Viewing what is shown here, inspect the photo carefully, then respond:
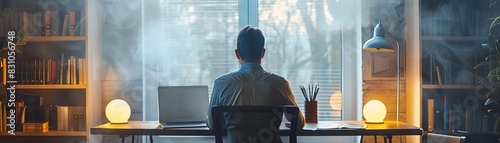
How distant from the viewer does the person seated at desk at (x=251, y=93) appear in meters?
1.73

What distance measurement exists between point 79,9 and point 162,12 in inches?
18.7

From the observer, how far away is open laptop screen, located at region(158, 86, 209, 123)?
2289mm

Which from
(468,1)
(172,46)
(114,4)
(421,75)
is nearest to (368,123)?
(421,75)

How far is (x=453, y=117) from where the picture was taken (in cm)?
249

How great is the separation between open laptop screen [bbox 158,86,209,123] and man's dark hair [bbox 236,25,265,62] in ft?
1.49

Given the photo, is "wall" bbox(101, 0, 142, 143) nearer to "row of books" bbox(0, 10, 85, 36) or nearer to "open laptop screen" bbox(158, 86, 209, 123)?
"row of books" bbox(0, 10, 85, 36)

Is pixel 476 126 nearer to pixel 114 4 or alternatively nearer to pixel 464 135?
pixel 464 135

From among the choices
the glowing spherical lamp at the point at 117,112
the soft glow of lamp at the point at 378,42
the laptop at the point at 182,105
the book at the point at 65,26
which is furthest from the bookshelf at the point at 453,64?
the book at the point at 65,26

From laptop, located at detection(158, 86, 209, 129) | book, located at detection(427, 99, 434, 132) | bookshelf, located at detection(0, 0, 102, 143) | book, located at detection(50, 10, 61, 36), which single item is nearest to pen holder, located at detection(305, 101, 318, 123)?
laptop, located at detection(158, 86, 209, 129)

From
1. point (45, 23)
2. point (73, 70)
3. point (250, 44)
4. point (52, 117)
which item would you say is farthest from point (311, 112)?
point (45, 23)

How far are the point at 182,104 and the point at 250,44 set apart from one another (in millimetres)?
546

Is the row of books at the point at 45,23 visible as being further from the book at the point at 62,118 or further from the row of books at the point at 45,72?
the book at the point at 62,118

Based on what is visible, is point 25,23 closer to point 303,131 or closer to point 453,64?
point 303,131

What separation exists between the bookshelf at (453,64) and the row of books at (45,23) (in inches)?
72.6
